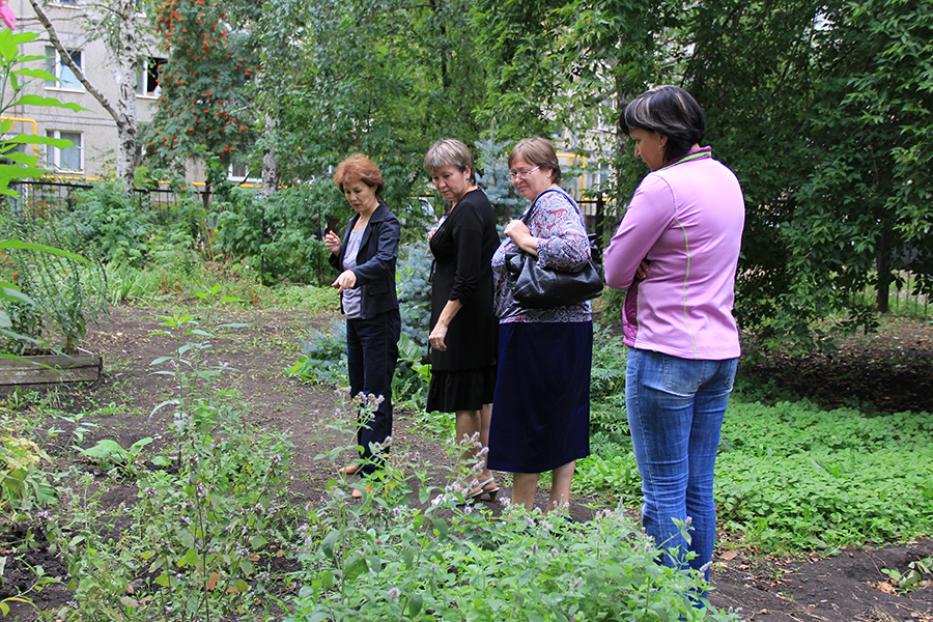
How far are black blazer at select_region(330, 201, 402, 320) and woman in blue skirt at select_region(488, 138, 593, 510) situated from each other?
91cm

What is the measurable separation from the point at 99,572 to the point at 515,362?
1936 millimetres

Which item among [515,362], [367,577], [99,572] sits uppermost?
[515,362]

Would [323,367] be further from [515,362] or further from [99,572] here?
[99,572]

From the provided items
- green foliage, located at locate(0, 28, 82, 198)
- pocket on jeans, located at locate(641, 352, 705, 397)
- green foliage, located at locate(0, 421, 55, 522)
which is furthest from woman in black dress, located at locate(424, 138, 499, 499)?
green foliage, located at locate(0, 28, 82, 198)

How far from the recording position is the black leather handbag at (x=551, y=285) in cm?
371

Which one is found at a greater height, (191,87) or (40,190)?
(191,87)

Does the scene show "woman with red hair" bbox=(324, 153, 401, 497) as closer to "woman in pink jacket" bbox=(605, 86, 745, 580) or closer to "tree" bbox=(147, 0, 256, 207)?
"woman in pink jacket" bbox=(605, 86, 745, 580)

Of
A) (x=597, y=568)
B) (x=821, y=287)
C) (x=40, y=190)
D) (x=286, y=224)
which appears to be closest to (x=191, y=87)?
(x=40, y=190)

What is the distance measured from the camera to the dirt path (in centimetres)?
381

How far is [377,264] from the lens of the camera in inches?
182

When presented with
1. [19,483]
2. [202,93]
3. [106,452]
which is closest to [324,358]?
[106,452]

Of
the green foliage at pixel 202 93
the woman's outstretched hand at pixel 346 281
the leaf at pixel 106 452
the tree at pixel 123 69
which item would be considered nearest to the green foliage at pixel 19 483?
the leaf at pixel 106 452

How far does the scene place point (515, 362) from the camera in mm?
3854

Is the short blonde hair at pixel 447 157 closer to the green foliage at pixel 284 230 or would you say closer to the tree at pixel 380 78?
the tree at pixel 380 78
